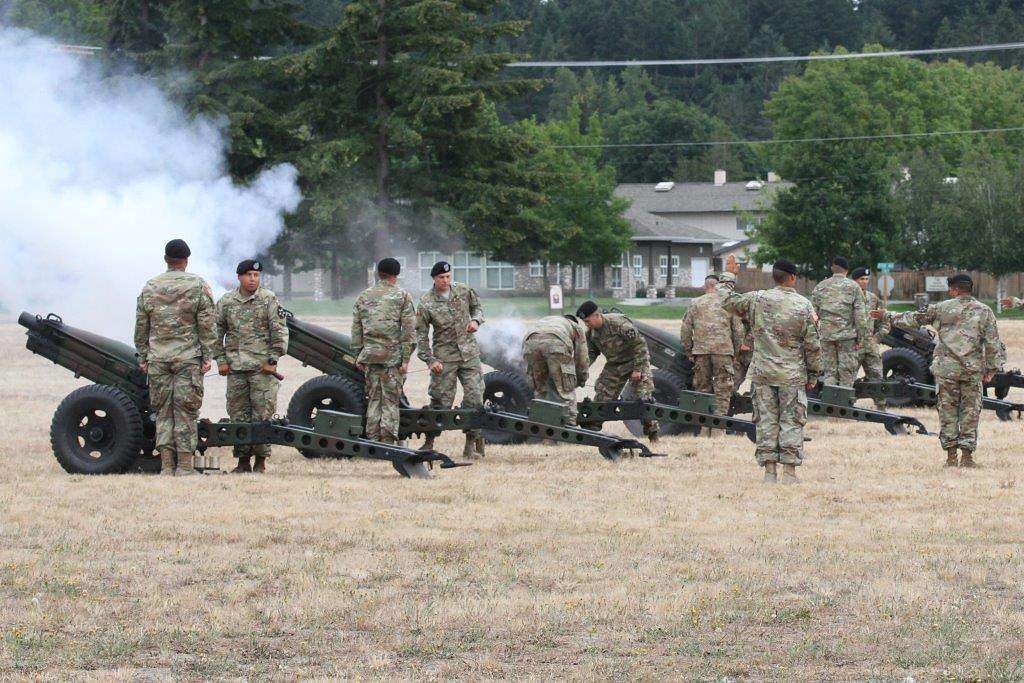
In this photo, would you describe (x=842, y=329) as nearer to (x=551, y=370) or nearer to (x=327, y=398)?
(x=551, y=370)

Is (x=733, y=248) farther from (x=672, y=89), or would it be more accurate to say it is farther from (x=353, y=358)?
(x=353, y=358)

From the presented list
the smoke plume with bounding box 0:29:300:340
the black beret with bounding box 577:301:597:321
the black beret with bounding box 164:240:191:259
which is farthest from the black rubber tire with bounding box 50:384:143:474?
the black beret with bounding box 577:301:597:321

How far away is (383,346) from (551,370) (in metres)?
1.78

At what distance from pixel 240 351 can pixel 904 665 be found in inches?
305

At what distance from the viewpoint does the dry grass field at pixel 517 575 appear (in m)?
6.96

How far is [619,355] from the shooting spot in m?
15.7

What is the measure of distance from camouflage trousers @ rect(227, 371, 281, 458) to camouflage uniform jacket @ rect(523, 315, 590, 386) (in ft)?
8.83

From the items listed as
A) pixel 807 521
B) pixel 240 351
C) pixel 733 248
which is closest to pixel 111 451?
pixel 240 351

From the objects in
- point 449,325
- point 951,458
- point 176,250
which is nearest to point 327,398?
point 449,325

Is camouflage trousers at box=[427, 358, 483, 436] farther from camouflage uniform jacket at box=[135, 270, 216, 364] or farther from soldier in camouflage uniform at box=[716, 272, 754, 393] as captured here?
soldier in camouflage uniform at box=[716, 272, 754, 393]

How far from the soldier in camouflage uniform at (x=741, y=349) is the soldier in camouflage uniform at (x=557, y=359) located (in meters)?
1.62

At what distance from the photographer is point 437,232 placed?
37.3 m

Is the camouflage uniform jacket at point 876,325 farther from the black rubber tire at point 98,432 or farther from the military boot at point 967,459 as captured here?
the black rubber tire at point 98,432

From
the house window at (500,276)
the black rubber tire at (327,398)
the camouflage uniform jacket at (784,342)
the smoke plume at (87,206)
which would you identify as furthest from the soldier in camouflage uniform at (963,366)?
the house window at (500,276)
